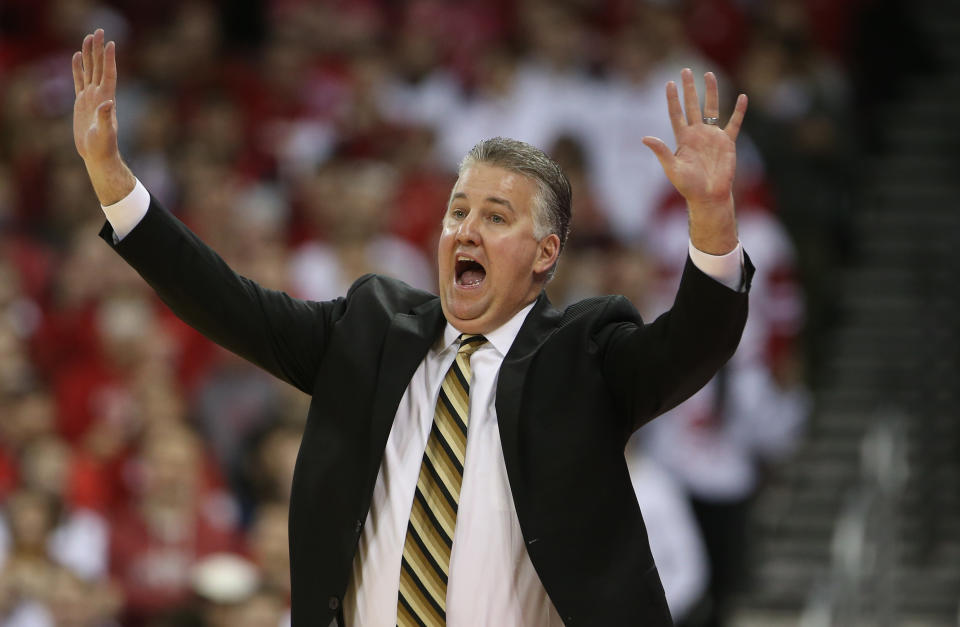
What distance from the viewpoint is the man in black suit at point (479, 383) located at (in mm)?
2635

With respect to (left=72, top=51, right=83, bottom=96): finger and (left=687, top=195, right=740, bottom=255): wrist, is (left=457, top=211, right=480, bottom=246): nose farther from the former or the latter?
(left=72, top=51, right=83, bottom=96): finger

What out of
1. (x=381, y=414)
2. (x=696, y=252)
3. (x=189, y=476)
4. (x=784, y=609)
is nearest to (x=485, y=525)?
(x=381, y=414)

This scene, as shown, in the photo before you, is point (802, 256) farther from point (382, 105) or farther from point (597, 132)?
point (382, 105)

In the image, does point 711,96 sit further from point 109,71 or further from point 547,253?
point 109,71

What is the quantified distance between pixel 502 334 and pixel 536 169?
0.33 m

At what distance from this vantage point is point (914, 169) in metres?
8.98

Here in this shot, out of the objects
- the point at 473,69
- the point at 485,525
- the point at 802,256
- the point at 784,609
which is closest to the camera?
the point at 485,525

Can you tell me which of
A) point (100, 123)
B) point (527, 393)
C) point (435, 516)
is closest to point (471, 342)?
point (527, 393)

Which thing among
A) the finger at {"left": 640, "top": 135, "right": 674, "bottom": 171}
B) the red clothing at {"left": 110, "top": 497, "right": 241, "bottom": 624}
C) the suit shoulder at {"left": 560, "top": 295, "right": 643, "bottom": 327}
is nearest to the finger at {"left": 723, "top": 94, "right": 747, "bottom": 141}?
the finger at {"left": 640, "top": 135, "right": 674, "bottom": 171}

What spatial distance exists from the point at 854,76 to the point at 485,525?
23.8ft

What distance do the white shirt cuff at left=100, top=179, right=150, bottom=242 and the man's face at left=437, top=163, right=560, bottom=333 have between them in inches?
Answer: 22.7

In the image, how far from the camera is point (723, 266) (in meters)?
2.55

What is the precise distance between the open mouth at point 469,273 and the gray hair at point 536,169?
0.13 meters

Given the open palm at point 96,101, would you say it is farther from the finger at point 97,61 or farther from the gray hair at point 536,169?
the gray hair at point 536,169
